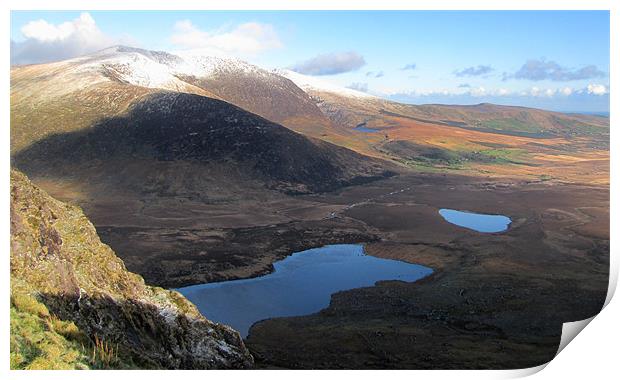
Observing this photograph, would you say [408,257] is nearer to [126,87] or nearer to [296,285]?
[296,285]

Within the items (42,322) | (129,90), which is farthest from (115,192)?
(42,322)

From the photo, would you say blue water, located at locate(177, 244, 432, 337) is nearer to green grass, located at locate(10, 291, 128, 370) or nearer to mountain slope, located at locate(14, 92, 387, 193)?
green grass, located at locate(10, 291, 128, 370)

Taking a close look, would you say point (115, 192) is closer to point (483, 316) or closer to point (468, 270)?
point (468, 270)

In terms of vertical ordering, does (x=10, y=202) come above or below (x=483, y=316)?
above

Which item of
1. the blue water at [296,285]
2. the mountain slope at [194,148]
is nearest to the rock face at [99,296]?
the blue water at [296,285]

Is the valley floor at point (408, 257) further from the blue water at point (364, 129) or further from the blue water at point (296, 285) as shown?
the blue water at point (364, 129)

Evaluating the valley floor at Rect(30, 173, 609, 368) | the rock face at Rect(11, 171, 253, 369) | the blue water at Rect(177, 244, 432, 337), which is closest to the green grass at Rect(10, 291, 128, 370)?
the rock face at Rect(11, 171, 253, 369)
